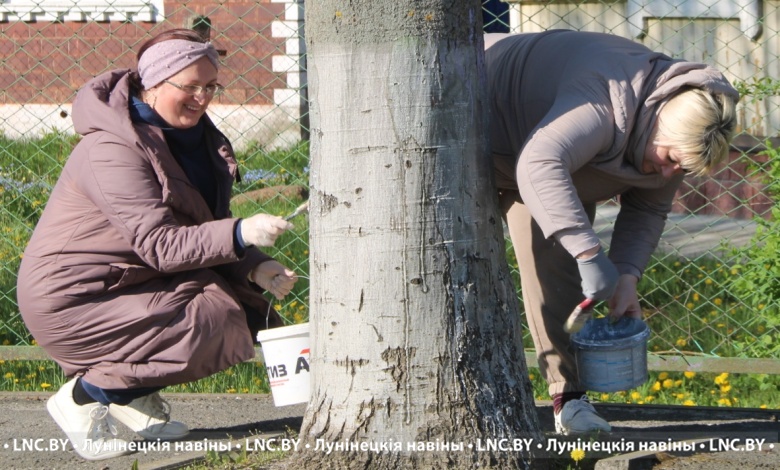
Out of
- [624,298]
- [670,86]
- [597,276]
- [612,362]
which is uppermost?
[670,86]

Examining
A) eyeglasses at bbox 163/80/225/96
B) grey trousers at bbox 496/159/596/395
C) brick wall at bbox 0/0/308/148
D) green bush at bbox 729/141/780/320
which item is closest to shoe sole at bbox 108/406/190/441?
eyeglasses at bbox 163/80/225/96

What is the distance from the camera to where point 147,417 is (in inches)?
137

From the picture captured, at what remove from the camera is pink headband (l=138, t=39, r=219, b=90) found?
3.25m

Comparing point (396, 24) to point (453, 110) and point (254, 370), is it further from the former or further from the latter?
point (254, 370)

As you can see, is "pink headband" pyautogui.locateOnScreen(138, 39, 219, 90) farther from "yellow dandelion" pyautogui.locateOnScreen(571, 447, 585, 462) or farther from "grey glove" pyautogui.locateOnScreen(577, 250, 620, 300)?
"yellow dandelion" pyautogui.locateOnScreen(571, 447, 585, 462)

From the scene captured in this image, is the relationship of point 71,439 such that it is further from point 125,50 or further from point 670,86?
point 125,50

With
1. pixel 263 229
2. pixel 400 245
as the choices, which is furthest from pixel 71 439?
pixel 400 245

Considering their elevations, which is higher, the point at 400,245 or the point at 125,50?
the point at 125,50

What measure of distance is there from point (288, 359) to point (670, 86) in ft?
4.52

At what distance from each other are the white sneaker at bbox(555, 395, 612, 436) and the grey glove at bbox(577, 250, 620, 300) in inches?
24.7

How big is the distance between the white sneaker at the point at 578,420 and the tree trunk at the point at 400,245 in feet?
2.00

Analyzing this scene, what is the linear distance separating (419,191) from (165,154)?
3.06 feet

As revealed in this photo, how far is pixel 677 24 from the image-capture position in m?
7.52

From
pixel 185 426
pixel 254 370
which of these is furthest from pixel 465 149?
pixel 254 370
